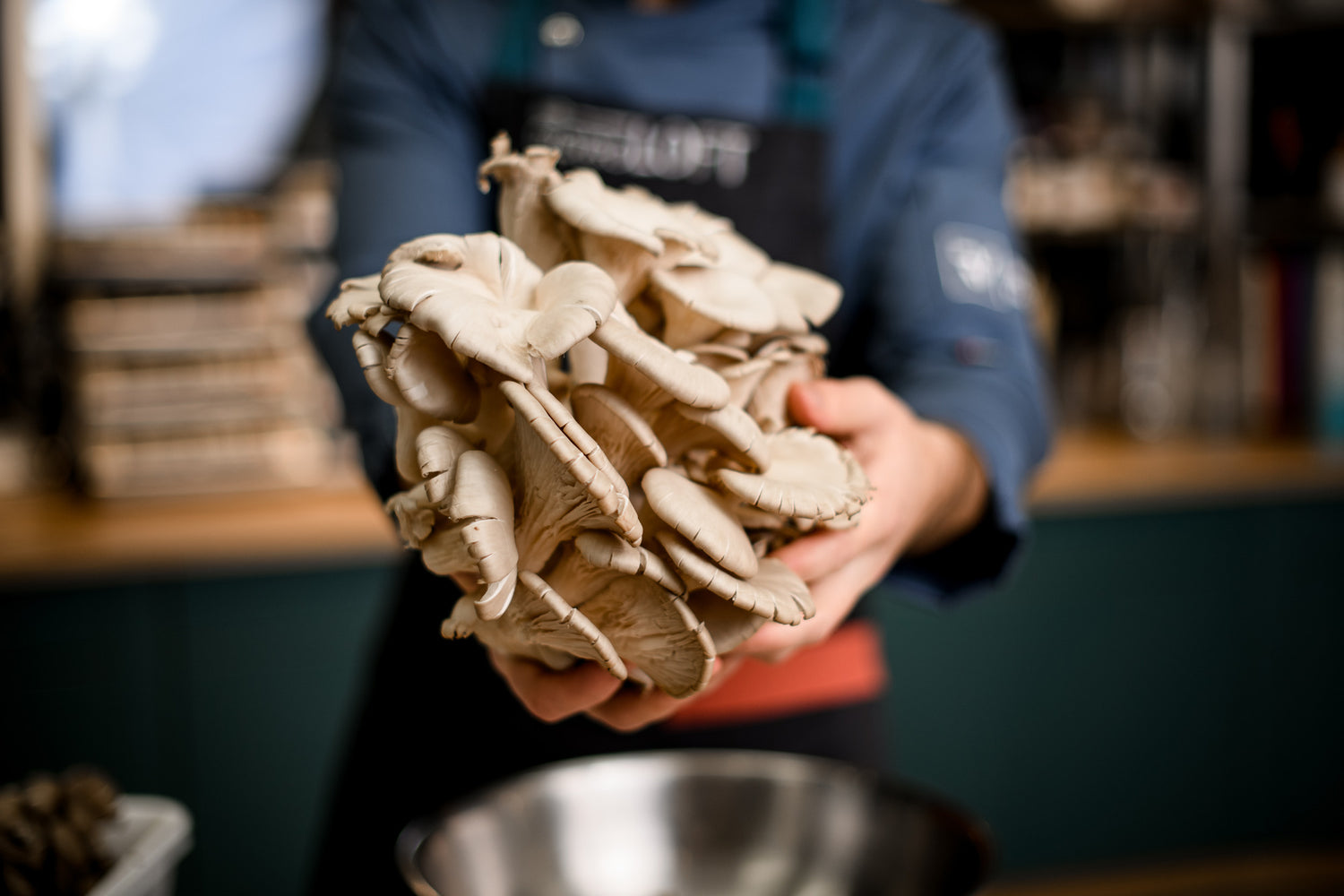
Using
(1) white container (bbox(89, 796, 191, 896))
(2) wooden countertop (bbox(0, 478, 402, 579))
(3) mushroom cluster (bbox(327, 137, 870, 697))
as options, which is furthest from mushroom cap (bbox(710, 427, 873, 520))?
(2) wooden countertop (bbox(0, 478, 402, 579))

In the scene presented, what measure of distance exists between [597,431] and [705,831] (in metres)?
0.31

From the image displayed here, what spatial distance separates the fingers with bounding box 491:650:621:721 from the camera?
511mm

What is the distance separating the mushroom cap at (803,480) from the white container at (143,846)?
1.18ft

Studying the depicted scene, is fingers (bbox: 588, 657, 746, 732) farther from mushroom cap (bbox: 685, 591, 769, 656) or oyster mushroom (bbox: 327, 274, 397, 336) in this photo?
oyster mushroom (bbox: 327, 274, 397, 336)

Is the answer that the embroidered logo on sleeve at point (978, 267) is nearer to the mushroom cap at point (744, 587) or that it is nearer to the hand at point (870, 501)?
the hand at point (870, 501)

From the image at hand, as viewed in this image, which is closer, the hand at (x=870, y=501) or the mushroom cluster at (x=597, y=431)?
the mushroom cluster at (x=597, y=431)

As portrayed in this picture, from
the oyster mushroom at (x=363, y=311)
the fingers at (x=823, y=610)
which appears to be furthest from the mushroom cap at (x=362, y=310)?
the fingers at (x=823, y=610)

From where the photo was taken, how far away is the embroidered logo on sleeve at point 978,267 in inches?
36.2

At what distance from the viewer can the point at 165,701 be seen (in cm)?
173

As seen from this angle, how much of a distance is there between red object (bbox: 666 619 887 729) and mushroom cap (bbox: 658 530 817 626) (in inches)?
20.3

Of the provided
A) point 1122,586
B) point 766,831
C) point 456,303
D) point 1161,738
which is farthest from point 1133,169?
point 456,303

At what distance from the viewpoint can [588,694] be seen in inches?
20.3

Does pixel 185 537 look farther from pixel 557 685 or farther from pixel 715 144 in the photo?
pixel 557 685

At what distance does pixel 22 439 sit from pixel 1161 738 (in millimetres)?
2476
